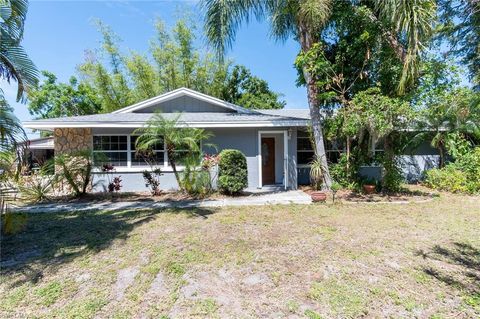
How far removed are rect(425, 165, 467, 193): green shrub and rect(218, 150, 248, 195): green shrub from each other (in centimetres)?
816

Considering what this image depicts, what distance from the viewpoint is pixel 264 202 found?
9.08m

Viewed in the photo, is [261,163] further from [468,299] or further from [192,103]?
[468,299]

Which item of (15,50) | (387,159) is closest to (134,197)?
(15,50)

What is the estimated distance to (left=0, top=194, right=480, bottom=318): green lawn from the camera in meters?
3.47

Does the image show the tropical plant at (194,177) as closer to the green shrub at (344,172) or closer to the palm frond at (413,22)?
the green shrub at (344,172)

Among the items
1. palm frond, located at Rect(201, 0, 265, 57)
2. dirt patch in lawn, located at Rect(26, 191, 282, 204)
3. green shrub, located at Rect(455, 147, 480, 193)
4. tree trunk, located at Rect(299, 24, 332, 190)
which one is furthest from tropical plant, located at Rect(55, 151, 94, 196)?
green shrub, located at Rect(455, 147, 480, 193)

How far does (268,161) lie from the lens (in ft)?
42.2

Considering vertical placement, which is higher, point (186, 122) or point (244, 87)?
point (244, 87)


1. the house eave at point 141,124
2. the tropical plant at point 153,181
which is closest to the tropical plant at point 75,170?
the house eave at point 141,124

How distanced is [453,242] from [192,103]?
1205 cm

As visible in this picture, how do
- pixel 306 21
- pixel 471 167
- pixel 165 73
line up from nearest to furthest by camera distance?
pixel 306 21 < pixel 471 167 < pixel 165 73

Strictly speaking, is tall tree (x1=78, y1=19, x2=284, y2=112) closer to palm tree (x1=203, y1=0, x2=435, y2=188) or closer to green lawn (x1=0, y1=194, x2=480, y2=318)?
palm tree (x1=203, y1=0, x2=435, y2=188)

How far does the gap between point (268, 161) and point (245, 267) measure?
343 inches

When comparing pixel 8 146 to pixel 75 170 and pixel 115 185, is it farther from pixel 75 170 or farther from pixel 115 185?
pixel 115 185
